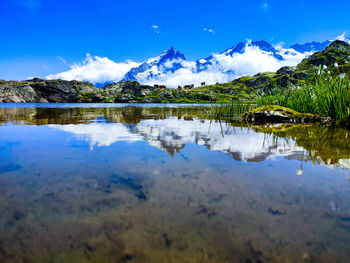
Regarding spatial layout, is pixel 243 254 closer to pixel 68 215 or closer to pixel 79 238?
pixel 79 238

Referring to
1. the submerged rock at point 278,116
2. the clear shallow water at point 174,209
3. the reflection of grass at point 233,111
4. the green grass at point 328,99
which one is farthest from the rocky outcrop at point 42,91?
the clear shallow water at point 174,209

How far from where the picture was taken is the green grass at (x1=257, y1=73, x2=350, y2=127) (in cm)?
912

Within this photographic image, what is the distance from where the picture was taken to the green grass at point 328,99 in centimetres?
912

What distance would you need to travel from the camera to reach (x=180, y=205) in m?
2.20

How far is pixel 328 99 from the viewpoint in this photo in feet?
32.4

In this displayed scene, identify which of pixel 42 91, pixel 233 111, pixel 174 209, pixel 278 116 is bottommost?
pixel 174 209

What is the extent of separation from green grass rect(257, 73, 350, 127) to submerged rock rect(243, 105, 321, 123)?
872 millimetres

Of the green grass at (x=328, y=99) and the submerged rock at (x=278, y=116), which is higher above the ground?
the green grass at (x=328, y=99)

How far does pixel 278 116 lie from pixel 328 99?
2943mm

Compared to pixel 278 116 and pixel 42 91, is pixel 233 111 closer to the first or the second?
pixel 278 116

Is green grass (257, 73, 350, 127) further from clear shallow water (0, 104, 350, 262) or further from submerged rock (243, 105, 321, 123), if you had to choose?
clear shallow water (0, 104, 350, 262)

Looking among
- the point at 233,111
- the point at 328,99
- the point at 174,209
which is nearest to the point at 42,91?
the point at 233,111

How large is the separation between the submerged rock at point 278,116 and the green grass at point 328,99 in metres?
0.87

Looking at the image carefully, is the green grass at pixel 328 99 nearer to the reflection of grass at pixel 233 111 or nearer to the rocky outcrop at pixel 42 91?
the reflection of grass at pixel 233 111
